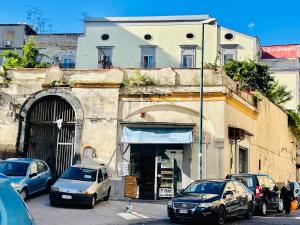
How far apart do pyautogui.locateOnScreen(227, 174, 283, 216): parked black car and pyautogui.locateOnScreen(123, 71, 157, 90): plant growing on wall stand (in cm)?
698

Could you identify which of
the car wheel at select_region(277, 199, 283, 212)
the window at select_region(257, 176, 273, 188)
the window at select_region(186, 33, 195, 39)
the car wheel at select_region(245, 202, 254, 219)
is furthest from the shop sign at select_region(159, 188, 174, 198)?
the window at select_region(186, 33, 195, 39)

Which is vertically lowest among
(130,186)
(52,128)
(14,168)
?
(130,186)

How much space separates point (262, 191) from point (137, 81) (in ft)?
28.6

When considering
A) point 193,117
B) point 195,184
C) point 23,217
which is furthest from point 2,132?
point 23,217

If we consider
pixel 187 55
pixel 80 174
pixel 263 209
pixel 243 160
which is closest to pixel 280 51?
pixel 187 55

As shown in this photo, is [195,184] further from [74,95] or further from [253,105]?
[253,105]

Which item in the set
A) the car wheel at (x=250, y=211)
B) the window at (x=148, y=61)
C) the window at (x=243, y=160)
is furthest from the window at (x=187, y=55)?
the car wheel at (x=250, y=211)

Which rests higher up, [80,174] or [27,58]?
[27,58]

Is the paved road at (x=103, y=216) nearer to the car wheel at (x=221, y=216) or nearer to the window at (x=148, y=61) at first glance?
the car wheel at (x=221, y=216)

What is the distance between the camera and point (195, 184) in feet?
53.1

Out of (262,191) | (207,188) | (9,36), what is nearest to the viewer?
(207,188)

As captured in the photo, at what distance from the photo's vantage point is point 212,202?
1412 cm

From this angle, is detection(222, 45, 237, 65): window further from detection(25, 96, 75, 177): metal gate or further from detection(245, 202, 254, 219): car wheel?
detection(245, 202, 254, 219): car wheel

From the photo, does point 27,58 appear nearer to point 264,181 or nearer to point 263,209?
point 264,181
